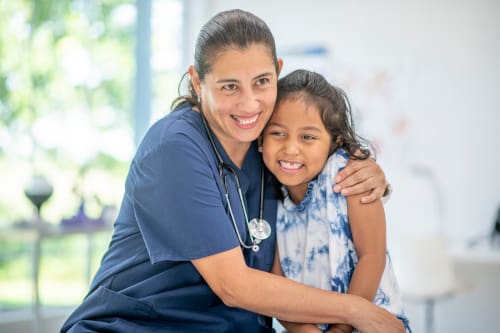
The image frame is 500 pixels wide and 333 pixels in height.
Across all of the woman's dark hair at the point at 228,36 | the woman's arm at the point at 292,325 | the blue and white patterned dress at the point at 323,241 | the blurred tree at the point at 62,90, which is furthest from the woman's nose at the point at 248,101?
the blurred tree at the point at 62,90

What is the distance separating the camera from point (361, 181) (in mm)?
1380

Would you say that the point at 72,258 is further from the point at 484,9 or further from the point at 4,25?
the point at 484,9

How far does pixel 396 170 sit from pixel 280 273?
200cm

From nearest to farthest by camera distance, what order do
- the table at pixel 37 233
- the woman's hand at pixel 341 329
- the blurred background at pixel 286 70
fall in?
the woman's hand at pixel 341 329 → the table at pixel 37 233 → the blurred background at pixel 286 70

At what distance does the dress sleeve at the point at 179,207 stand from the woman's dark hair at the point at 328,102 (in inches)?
13.0

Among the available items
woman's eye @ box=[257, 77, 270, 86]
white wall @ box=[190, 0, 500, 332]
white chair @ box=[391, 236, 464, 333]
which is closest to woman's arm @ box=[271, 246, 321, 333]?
woman's eye @ box=[257, 77, 270, 86]

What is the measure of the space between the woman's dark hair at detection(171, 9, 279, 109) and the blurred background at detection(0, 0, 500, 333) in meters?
1.68

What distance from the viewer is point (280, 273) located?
153 centimetres

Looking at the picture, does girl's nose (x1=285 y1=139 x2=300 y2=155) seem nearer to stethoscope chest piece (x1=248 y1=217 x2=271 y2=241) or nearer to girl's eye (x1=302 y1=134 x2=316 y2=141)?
girl's eye (x1=302 y1=134 x2=316 y2=141)

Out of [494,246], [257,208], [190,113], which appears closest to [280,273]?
[257,208]

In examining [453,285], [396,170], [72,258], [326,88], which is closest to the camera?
[326,88]

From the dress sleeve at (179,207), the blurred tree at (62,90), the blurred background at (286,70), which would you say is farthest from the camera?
the blurred tree at (62,90)

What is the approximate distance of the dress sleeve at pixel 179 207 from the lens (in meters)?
1.23

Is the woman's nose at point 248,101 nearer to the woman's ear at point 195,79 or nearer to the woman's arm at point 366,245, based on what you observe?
the woman's ear at point 195,79
